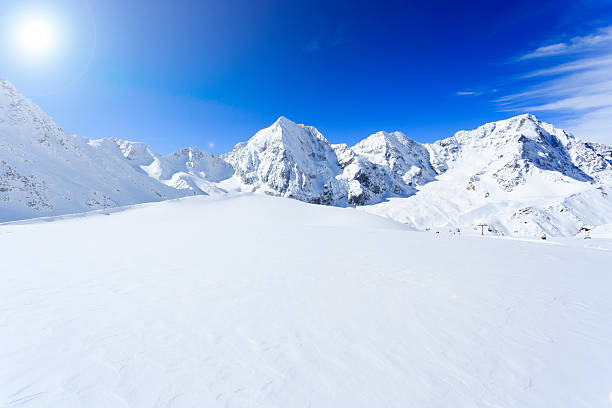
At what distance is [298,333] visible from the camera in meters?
4.69

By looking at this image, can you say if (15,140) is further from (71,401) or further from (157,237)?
(71,401)

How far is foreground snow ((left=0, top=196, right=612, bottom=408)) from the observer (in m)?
3.31

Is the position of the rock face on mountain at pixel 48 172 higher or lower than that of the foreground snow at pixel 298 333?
higher

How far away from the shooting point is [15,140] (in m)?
67.1

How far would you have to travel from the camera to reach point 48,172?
63.5 m

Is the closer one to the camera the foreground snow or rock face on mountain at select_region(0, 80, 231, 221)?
the foreground snow

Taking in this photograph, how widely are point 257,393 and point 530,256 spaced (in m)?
14.6

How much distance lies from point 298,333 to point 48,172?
290 ft

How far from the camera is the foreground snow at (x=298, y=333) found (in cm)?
331

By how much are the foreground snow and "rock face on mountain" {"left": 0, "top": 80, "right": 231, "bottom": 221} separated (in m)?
61.9

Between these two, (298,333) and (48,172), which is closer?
(298,333)

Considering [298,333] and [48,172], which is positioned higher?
[48,172]

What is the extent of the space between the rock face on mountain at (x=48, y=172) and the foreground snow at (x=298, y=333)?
61.9m

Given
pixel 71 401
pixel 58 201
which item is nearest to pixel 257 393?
pixel 71 401
